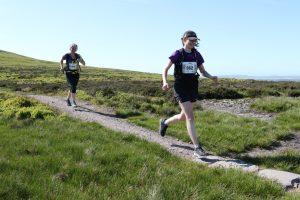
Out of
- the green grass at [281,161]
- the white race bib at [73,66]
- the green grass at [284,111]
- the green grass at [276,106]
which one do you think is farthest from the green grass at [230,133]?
the green grass at [276,106]

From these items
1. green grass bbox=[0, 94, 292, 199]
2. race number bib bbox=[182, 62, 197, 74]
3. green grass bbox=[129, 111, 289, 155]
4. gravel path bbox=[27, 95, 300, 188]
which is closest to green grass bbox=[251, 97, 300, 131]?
green grass bbox=[129, 111, 289, 155]

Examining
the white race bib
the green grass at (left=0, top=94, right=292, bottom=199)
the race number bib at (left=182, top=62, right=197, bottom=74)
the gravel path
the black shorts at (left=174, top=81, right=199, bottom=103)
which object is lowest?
the gravel path

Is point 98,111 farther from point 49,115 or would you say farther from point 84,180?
point 84,180

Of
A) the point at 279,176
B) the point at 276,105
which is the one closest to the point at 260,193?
the point at 279,176

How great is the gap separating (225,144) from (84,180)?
5.81m

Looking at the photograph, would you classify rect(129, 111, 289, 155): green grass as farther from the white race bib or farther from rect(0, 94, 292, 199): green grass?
the white race bib

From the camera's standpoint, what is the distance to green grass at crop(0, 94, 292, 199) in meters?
6.72

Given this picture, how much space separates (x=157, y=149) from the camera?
1050 cm

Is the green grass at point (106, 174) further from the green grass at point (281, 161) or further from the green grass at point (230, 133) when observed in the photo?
the green grass at point (230, 133)

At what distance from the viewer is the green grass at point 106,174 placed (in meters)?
6.72

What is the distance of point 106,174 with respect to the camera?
7828 mm

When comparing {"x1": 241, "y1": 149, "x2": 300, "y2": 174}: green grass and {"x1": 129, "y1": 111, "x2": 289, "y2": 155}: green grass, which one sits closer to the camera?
{"x1": 241, "y1": 149, "x2": 300, "y2": 174}: green grass

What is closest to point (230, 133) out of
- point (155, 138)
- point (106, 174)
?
point (155, 138)

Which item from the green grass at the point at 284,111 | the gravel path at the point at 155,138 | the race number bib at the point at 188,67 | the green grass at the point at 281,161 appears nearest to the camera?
the gravel path at the point at 155,138
